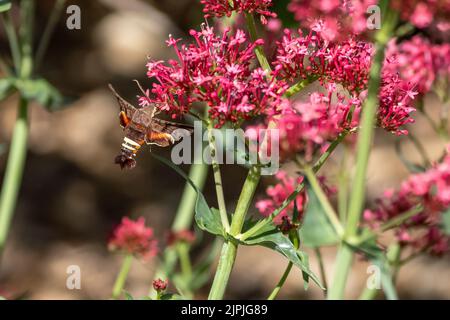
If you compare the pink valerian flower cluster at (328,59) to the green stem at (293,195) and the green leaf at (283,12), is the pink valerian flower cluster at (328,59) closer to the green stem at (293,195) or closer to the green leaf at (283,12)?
the green stem at (293,195)

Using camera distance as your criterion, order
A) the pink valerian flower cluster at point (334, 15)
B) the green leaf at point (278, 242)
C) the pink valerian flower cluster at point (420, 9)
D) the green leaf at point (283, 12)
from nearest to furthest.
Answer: the pink valerian flower cluster at point (420, 9), the pink valerian flower cluster at point (334, 15), the green leaf at point (278, 242), the green leaf at point (283, 12)

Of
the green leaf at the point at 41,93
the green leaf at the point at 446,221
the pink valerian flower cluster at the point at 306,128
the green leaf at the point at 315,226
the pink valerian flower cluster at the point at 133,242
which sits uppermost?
the green leaf at the point at 41,93

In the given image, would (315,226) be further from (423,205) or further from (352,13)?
(352,13)

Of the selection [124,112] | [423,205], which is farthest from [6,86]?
[423,205]

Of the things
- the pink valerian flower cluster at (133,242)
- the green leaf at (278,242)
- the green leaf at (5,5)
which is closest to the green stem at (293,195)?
the green leaf at (278,242)

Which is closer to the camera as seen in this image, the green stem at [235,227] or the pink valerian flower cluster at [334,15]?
the pink valerian flower cluster at [334,15]

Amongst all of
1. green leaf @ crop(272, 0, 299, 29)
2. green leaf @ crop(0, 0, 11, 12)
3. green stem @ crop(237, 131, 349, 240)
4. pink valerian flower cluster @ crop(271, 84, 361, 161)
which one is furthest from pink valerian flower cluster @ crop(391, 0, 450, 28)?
green leaf @ crop(272, 0, 299, 29)
